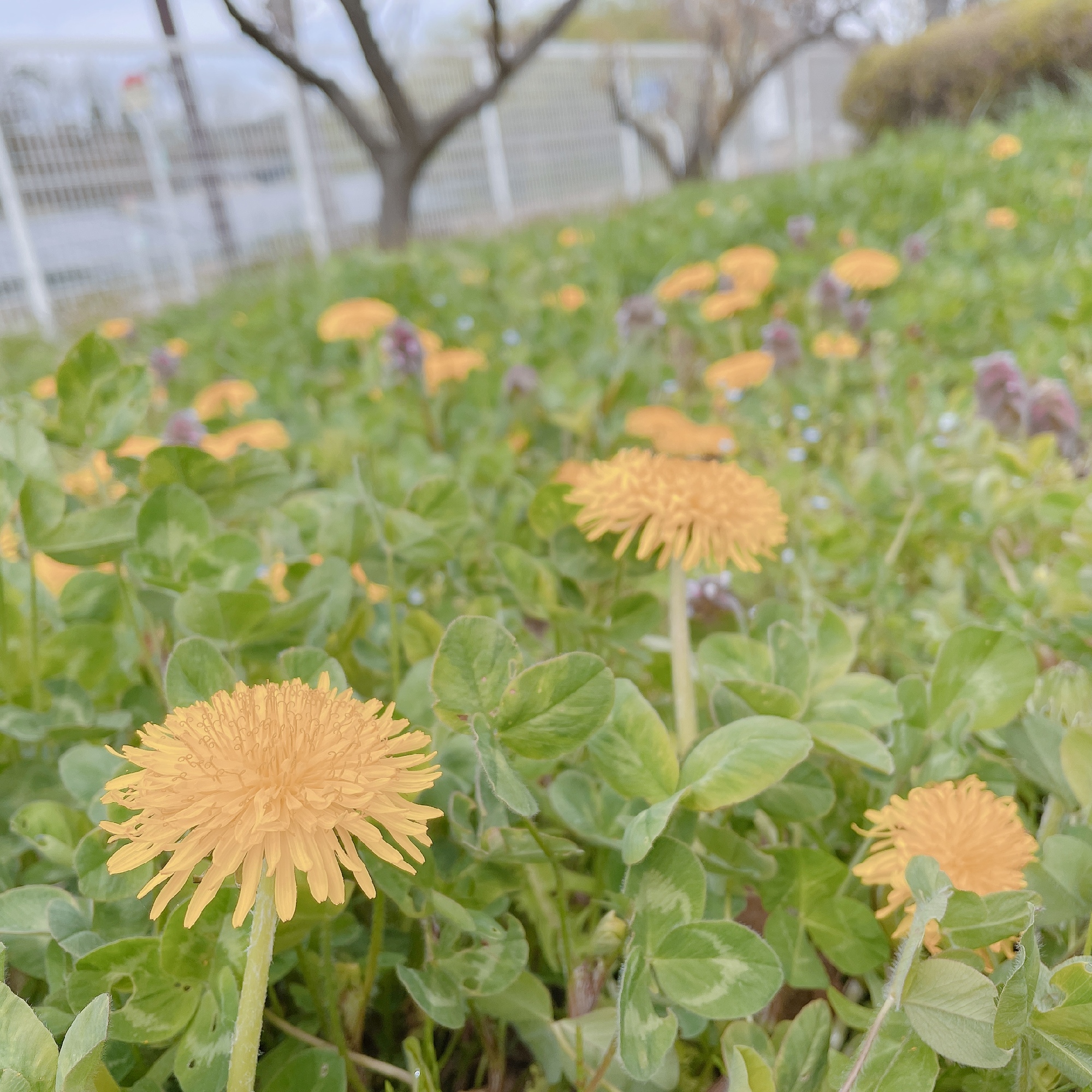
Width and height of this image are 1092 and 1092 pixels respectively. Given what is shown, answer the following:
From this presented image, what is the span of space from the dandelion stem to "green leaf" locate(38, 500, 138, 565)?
564mm

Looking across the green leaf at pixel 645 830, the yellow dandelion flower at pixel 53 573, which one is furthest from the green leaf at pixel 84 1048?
the yellow dandelion flower at pixel 53 573

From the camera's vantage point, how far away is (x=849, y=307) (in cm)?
192

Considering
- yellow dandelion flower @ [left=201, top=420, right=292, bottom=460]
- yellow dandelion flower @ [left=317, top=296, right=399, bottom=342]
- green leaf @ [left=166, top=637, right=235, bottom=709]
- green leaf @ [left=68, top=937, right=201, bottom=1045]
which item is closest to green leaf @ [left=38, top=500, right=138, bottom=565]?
green leaf @ [left=166, top=637, right=235, bottom=709]

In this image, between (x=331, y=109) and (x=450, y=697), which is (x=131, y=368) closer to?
(x=450, y=697)

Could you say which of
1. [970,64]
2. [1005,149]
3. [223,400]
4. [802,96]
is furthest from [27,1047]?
[802,96]

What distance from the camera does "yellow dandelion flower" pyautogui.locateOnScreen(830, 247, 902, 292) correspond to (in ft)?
6.30

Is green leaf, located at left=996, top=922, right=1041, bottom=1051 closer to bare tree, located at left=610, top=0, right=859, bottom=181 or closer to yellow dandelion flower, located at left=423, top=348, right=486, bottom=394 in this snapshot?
yellow dandelion flower, located at left=423, top=348, right=486, bottom=394

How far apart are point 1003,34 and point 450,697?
889cm

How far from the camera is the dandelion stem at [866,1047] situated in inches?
16.2

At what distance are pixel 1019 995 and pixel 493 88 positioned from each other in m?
7.79

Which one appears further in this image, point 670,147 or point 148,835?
point 670,147

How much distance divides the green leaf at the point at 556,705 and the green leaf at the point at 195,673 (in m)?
0.14

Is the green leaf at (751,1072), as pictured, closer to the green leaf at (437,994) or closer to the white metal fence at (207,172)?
the green leaf at (437,994)

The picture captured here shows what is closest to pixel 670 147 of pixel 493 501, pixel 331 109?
pixel 331 109
